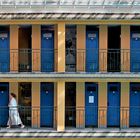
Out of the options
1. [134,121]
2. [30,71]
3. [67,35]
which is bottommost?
[134,121]

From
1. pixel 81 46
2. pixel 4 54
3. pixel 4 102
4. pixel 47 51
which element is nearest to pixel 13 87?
pixel 4 102

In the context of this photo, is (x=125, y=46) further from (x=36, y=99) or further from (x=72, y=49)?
(x=36, y=99)

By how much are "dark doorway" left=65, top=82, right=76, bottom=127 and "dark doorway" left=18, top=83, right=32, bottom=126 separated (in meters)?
1.61

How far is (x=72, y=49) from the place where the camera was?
83.9ft

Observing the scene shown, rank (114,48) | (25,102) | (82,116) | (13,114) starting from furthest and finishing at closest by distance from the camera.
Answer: (114,48) < (25,102) < (82,116) < (13,114)

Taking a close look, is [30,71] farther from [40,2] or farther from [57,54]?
[40,2]

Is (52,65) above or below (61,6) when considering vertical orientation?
below

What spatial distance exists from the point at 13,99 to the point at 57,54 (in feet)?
8.82

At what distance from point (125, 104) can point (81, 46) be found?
319cm

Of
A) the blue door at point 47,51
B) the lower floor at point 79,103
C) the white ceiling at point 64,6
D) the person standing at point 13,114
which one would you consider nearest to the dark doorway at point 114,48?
the lower floor at point 79,103

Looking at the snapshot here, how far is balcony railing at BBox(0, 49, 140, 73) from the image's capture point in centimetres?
2542

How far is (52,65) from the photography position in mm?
25531

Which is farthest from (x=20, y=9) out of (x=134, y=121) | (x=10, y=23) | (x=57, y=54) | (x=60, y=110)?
(x=134, y=121)

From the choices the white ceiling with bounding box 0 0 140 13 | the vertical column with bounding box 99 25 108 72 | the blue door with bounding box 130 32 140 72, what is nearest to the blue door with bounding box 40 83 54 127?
the vertical column with bounding box 99 25 108 72
